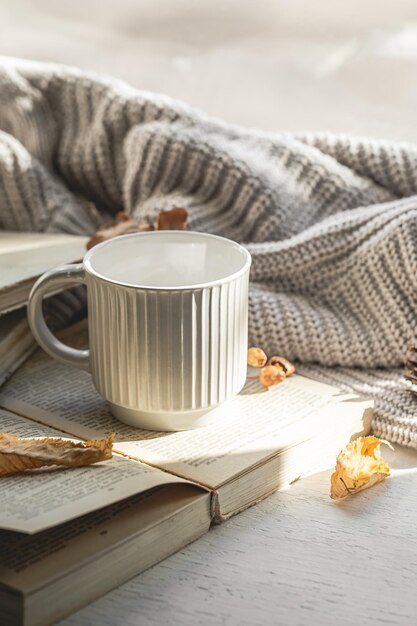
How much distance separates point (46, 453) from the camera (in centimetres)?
58

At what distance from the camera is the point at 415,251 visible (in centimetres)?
74

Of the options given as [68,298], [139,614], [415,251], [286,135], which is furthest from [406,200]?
[139,614]

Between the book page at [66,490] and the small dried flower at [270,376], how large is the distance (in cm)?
18

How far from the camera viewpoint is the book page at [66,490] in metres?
0.50

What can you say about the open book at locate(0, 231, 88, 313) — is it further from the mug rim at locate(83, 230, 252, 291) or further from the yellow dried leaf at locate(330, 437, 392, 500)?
the yellow dried leaf at locate(330, 437, 392, 500)

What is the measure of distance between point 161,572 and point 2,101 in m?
0.67

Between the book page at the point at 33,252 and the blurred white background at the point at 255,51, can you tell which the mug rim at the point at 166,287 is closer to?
the book page at the point at 33,252

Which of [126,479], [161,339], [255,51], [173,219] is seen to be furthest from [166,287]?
[255,51]

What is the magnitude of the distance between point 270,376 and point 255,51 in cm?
54

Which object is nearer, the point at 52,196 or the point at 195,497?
the point at 195,497

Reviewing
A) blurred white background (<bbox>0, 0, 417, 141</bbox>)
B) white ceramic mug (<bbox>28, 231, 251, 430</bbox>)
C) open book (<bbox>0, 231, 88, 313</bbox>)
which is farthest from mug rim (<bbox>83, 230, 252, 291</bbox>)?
blurred white background (<bbox>0, 0, 417, 141</bbox>)

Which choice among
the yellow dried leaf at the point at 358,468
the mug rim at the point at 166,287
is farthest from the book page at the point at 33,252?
the yellow dried leaf at the point at 358,468

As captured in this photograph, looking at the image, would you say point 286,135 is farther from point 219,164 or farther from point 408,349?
point 408,349

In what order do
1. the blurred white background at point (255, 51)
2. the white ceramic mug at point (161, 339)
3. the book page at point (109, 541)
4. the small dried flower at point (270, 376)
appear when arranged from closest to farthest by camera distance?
the book page at point (109, 541) → the white ceramic mug at point (161, 339) → the small dried flower at point (270, 376) → the blurred white background at point (255, 51)
